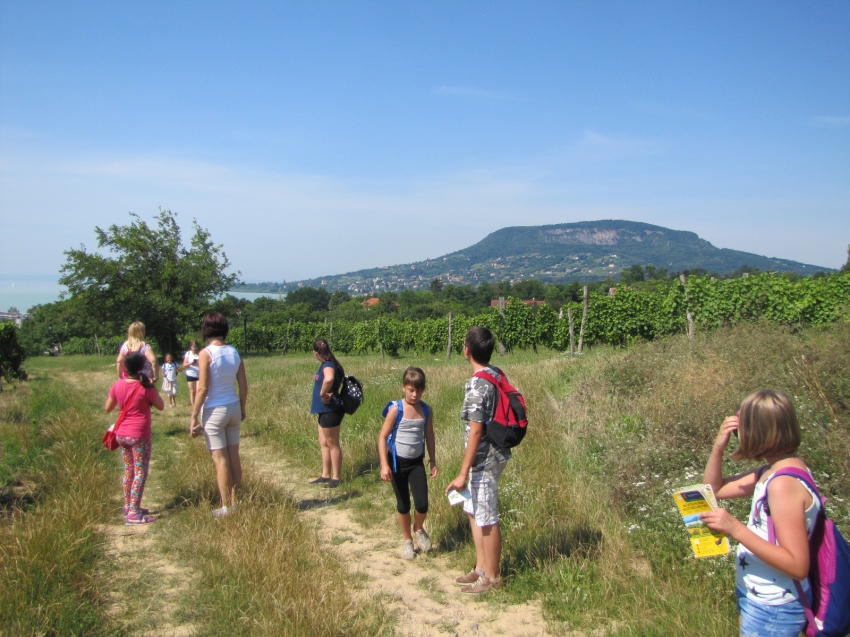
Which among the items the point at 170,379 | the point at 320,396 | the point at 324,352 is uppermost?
the point at 324,352

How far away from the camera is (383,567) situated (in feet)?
14.4

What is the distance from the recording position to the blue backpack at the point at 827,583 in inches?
77.4

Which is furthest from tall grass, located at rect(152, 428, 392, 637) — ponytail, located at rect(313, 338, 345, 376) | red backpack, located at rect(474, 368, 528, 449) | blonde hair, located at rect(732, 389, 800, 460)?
blonde hair, located at rect(732, 389, 800, 460)

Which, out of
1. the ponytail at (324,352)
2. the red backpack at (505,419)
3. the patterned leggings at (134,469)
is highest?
the ponytail at (324,352)

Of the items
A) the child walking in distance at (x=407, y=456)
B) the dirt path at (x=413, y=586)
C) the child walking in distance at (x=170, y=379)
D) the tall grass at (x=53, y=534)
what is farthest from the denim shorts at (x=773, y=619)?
the child walking in distance at (x=170, y=379)

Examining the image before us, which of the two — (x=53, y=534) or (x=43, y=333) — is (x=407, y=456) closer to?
(x=53, y=534)

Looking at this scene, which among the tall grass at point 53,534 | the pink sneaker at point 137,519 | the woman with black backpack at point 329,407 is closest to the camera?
the tall grass at point 53,534

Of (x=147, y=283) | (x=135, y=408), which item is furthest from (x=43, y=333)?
(x=135, y=408)

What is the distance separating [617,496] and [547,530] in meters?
0.75

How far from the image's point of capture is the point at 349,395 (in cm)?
626

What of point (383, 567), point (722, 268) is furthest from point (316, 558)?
point (722, 268)

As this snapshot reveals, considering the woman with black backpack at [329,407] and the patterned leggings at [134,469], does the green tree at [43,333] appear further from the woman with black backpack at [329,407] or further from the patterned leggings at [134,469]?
the patterned leggings at [134,469]

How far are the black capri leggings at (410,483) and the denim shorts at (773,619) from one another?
2598 mm

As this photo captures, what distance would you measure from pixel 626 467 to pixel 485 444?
1.83m
